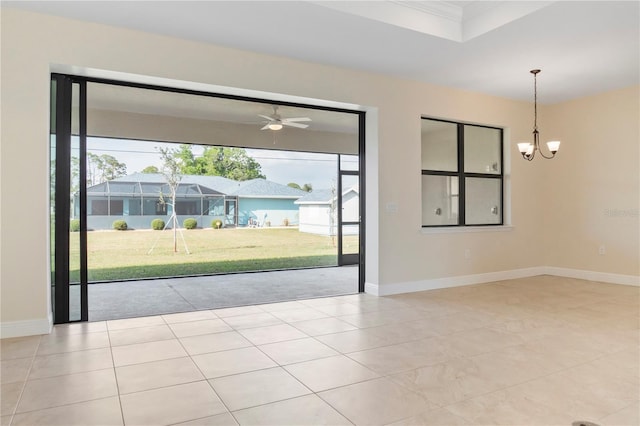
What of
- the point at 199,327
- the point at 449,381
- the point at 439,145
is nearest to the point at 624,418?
the point at 449,381

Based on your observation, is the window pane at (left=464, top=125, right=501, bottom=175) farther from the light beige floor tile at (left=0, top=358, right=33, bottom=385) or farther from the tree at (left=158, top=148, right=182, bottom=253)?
the tree at (left=158, top=148, right=182, bottom=253)

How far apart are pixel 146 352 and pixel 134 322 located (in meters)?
0.99

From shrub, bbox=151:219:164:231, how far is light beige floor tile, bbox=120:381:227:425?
7360 mm

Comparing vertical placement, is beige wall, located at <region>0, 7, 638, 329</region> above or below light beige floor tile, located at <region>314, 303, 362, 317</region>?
above

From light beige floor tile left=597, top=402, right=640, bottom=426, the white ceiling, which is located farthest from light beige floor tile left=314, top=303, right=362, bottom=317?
the white ceiling

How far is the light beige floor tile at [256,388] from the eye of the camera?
2.25 meters

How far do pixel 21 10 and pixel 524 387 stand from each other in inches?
188

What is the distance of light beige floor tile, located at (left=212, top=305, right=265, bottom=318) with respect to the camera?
4.21 meters

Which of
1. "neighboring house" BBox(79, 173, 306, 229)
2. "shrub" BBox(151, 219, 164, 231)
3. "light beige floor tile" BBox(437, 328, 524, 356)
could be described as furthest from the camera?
"shrub" BBox(151, 219, 164, 231)

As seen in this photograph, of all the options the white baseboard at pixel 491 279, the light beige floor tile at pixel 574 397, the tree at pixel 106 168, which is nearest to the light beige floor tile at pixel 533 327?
the light beige floor tile at pixel 574 397

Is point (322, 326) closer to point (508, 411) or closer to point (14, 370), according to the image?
point (508, 411)

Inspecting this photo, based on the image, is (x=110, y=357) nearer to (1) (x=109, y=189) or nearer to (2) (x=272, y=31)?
(2) (x=272, y=31)

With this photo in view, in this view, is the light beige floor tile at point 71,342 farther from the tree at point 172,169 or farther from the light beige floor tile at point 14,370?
the tree at point 172,169

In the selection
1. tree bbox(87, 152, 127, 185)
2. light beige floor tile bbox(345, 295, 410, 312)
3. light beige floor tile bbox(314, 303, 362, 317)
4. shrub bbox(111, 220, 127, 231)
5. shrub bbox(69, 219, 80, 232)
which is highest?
tree bbox(87, 152, 127, 185)
